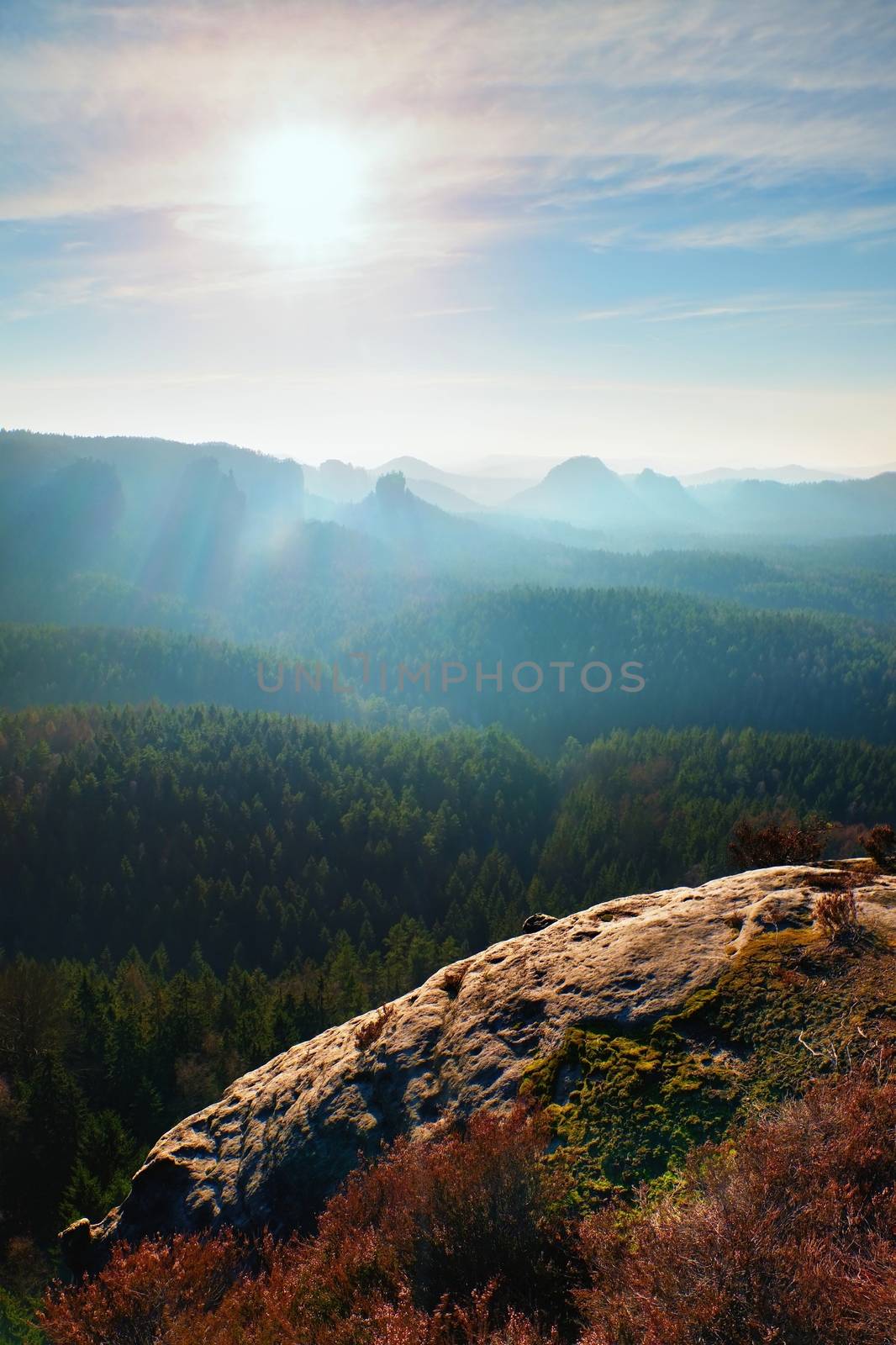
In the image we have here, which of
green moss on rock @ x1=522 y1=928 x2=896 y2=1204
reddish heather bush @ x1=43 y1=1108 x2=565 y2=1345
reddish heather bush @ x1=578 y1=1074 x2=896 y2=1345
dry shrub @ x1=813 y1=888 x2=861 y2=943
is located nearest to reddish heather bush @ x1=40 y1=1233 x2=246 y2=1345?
reddish heather bush @ x1=43 y1=1108 x2=565 y2=1345

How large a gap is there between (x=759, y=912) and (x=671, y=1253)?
657 cm

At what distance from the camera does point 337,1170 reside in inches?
504

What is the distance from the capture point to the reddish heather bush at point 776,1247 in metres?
6.44

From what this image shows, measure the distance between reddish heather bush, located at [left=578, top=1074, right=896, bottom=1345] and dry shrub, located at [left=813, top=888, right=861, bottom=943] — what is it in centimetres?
298

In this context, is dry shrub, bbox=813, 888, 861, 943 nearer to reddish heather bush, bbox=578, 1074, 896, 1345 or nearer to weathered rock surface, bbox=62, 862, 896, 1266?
weathered rock surface, bbox=62, 862, 896, 1266

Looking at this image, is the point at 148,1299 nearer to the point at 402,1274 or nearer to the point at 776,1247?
the point at 402,1274

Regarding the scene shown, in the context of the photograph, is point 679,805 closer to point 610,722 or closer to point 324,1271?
point 610,722

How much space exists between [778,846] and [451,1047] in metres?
10.0

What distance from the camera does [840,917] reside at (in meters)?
11.3

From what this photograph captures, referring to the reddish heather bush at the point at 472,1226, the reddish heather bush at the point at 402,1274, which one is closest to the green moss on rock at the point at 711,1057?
the reddish heather bush at the point at 472,1226

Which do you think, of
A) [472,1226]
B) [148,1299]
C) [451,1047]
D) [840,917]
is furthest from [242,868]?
[840,917]

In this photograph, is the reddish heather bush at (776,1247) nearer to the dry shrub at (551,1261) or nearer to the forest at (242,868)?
the dry shrub at (551,1261)

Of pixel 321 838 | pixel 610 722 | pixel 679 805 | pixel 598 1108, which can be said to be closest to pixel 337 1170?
pixel 598 1108

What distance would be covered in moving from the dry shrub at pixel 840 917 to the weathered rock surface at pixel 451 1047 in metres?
0.31
